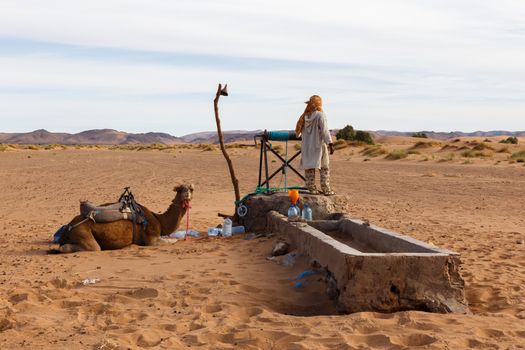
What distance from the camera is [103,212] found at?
10.5 m

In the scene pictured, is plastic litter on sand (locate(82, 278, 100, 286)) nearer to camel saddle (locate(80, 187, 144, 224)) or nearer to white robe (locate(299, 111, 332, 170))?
camel saddle (locate(80, 187, 144, 224))

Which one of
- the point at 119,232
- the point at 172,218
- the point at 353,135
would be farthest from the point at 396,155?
the point at 119,232

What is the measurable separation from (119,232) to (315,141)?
4.01m

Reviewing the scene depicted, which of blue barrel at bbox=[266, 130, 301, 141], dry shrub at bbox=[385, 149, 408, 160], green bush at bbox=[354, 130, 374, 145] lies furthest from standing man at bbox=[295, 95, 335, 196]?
green bush at bbox=[354, 130, 374, 145]

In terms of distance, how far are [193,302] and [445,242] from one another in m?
6.04

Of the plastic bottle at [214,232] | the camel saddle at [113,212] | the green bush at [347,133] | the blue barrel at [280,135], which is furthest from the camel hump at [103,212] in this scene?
the green bush at [347,133]

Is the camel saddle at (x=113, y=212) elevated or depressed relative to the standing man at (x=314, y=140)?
depressed

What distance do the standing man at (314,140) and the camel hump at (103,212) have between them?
142 inches

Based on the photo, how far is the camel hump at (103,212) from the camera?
1043 centimetres

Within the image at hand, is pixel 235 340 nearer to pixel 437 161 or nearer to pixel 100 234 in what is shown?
pixel 100 234

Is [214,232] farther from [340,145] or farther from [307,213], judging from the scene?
[340,145]

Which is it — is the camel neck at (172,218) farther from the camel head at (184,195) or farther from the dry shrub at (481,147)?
the dry shrub at (481,147)

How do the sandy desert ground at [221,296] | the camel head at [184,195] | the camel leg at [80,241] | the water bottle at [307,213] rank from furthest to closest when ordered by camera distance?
the camel head at [184,195]
the water bottle at [307,213]
the camel leg at [80,241]
the sandy desert ground at [221,296]

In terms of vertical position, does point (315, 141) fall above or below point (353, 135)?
below
